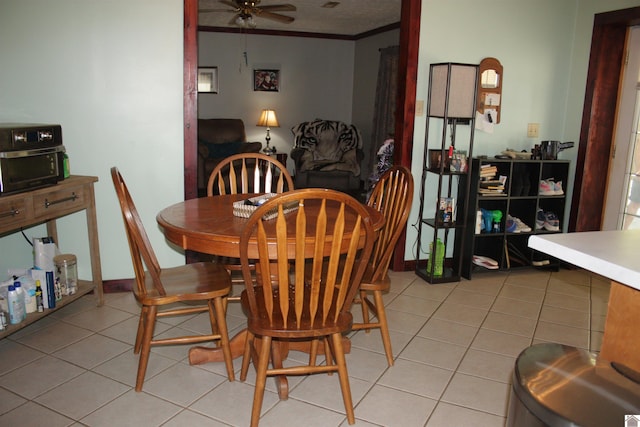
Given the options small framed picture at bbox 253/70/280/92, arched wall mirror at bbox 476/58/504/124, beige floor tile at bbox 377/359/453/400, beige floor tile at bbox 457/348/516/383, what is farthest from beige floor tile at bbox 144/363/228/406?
small framed picture at bbox 253/70/280/92

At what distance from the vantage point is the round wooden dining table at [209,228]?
73.5 inches

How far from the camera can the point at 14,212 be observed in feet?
7.61

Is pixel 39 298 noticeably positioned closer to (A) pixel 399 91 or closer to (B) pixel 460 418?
(B) pixel 460 418

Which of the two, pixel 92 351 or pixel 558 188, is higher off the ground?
pixel 558 188

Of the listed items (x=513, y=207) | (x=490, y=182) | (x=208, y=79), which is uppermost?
(x=208, y=79)

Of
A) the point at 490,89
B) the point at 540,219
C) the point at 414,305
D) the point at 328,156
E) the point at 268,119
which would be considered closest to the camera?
the point at 414,305

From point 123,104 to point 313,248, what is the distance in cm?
186

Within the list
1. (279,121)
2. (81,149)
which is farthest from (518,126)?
(279,121)

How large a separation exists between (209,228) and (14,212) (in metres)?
1.06

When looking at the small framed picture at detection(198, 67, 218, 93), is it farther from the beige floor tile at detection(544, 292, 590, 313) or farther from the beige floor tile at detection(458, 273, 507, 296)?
the beige floor tile at detection(544, 292, 590, 313)

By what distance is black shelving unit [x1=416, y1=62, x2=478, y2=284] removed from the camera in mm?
3451

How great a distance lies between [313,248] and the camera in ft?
5.93

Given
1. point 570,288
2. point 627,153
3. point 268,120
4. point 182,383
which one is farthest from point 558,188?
point 268,120

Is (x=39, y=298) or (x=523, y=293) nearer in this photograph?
(x=39, y=298)
